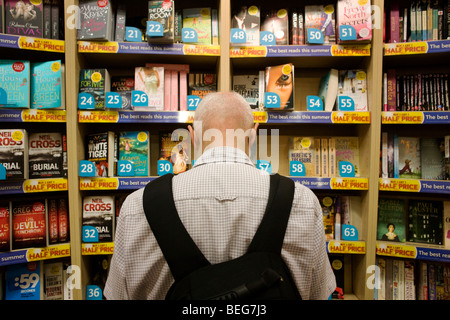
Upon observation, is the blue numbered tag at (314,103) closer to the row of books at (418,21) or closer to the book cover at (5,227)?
the row of books at (418,21)

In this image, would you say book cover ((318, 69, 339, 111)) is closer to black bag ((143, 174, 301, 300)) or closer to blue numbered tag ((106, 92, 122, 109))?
black bag ((143, 174, 301, 300))

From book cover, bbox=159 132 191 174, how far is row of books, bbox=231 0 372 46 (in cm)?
86

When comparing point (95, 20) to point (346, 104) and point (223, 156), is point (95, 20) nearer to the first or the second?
point (223, 156)

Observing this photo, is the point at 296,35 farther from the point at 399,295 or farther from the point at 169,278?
the point at 399,295

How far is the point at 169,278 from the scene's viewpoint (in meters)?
0.92

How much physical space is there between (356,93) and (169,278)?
6.28 ft

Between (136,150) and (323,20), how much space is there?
175 cm

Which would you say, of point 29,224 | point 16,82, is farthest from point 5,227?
point 16,82

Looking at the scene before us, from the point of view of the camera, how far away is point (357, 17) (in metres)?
1.96

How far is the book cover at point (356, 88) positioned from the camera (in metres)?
2.07

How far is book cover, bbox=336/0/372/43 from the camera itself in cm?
194

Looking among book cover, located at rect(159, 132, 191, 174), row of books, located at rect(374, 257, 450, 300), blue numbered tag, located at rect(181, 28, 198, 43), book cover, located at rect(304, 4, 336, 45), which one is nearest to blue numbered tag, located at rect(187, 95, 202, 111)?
book cover, located at rect(159, 132, 191, 174)
